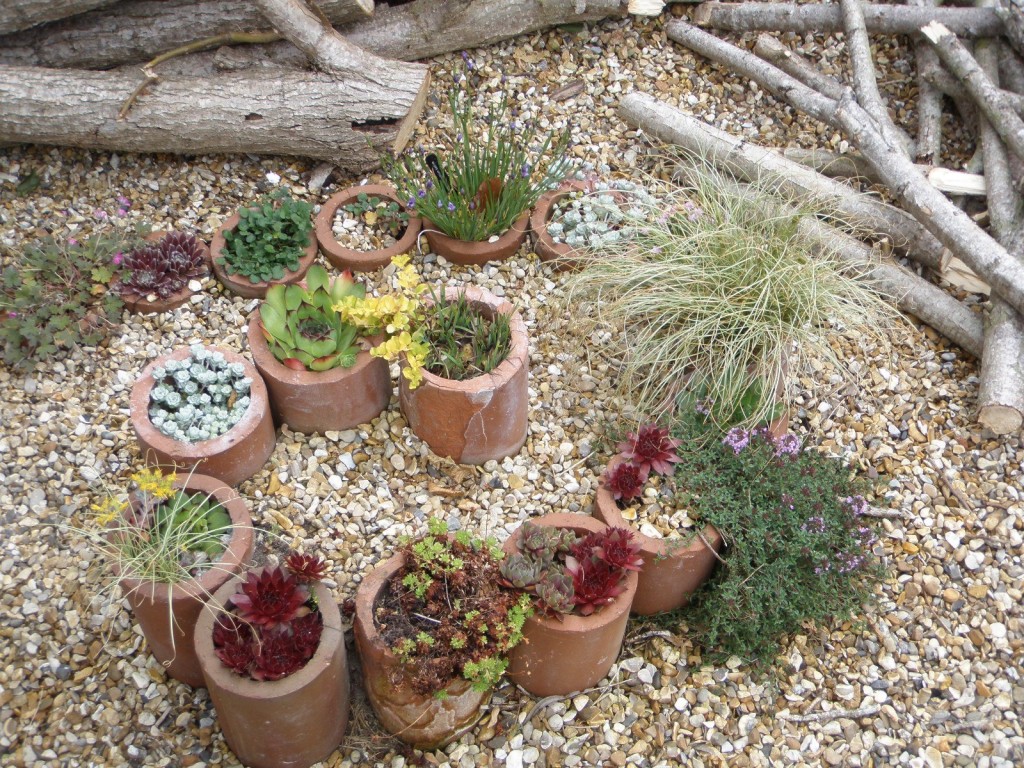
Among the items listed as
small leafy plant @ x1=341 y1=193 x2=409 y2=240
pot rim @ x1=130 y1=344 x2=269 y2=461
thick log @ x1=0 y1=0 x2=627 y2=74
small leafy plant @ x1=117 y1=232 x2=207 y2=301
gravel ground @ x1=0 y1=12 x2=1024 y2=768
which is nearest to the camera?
gravel ground @ x1=0 y1=12 x2=1024 y2=768

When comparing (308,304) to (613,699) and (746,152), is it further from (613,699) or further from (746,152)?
(746,152)

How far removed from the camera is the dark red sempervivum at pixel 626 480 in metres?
3.03

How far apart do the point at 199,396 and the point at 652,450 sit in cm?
159

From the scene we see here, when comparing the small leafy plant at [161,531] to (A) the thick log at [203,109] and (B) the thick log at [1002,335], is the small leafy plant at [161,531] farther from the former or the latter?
(B) the thick log at [1002,335]

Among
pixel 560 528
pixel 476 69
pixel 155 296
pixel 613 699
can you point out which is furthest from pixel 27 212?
pixel 613 699

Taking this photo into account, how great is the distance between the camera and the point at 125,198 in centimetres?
406

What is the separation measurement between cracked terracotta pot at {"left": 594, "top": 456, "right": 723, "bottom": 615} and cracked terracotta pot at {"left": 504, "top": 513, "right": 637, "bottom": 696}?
0.11 meters

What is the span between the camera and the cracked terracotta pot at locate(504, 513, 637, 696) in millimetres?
2713

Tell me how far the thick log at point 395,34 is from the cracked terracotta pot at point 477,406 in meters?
1.83

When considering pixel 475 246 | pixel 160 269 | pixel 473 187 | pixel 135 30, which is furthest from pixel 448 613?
pixel 135 30

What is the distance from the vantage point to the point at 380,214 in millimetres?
3949

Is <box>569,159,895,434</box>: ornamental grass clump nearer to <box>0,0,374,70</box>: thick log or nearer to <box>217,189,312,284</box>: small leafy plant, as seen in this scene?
<box>217,189,312,284</box>: small leafy plant

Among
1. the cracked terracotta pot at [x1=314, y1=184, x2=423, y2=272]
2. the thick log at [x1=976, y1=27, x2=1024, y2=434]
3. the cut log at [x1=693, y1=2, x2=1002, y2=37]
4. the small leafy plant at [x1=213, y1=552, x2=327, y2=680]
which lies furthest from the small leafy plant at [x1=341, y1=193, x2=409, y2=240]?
the thick log at [x1=976, y1=27, x2=1024, y2=434]

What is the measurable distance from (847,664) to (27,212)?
3905 mm
